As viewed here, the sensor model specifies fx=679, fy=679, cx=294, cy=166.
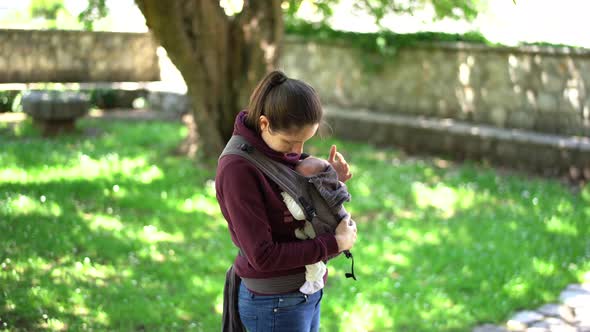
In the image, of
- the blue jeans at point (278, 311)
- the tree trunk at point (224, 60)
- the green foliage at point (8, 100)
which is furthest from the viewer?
the green foliage at point (8, 100)

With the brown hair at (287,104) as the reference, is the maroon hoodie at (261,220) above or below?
below

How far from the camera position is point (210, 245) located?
6.47 metres

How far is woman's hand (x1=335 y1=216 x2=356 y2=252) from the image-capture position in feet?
8.23

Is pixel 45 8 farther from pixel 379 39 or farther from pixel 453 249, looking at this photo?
pixel 453 249

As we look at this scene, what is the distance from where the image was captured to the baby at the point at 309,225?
2482 millimetres

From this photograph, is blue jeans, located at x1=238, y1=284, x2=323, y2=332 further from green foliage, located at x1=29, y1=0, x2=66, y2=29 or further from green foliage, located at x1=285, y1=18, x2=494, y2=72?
green foliage, located at x1=29, y1=0, x2=66, y2=29

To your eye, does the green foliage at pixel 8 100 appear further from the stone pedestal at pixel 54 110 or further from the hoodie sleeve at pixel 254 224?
the hoodie sleeve at pixel 254 224

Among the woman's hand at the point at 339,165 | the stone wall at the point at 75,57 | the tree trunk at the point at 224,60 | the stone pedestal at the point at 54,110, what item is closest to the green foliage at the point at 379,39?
the tree trunk at the point at 224,60

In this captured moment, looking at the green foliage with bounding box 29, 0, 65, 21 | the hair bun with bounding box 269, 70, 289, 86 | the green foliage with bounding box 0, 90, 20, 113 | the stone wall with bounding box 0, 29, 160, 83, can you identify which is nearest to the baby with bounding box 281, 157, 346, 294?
the hair bun with bounding box 269, 70, 289, 86

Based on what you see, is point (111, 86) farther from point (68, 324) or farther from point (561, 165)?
point (68, 324)

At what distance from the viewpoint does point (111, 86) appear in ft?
47.0

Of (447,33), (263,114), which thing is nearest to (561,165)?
(447,33)

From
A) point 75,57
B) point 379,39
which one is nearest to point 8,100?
point 75,57

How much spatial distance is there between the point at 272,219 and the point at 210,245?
406 cm
